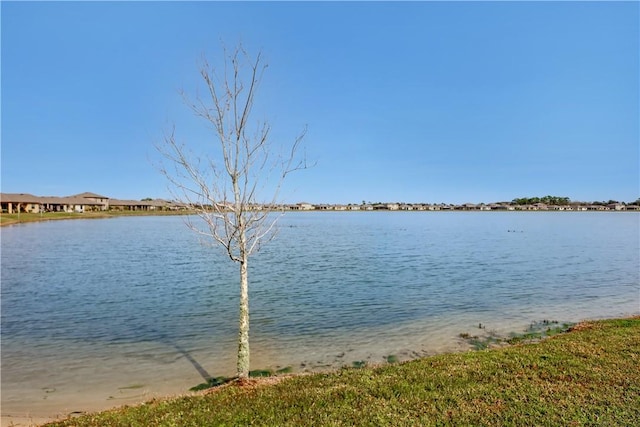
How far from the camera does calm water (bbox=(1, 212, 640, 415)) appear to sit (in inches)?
391

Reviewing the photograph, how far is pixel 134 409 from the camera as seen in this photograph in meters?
6.68

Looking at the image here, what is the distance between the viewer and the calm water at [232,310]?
994cm

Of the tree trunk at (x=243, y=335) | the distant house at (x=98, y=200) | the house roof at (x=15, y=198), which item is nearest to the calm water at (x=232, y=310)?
the tree trunk at (x=243, y=335)

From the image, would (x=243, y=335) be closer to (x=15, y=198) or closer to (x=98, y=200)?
(x=15, y=198)

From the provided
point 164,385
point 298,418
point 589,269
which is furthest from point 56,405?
point 589,269

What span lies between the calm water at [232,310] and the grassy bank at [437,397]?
252 cm

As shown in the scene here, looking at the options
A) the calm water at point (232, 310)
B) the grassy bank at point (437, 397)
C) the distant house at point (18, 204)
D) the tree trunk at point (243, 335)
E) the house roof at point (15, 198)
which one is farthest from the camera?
the house roof at point (15, 198)

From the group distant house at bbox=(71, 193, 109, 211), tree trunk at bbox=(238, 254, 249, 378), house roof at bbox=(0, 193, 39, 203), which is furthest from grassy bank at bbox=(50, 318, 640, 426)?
distant house at bbox=(71, 193, 109, 211)

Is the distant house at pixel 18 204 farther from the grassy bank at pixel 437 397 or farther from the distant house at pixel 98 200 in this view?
the grassy bank at pixel 437 397

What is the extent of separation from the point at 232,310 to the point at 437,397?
36.4ft

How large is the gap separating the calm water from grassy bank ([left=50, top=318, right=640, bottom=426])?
8.28 feet

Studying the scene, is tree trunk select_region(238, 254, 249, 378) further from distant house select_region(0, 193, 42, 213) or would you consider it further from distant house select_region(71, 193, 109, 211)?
distant house select_region(71, 193, 109, 211)

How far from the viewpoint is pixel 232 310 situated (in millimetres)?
15992

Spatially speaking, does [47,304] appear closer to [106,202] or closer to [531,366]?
[531,366]
